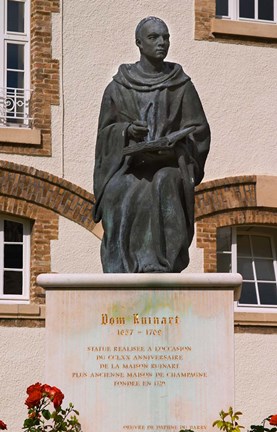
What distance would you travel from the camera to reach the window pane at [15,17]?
20.8 meters

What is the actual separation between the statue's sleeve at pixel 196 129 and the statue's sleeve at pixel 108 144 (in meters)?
0.48

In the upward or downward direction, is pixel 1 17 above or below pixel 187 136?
above

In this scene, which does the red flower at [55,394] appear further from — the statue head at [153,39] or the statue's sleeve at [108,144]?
the statue head at [153,39]

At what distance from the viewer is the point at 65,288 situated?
11.3 metres

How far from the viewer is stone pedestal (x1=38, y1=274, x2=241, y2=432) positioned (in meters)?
11.1

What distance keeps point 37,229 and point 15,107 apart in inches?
64.6

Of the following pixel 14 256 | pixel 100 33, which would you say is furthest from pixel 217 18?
pixel 14 256

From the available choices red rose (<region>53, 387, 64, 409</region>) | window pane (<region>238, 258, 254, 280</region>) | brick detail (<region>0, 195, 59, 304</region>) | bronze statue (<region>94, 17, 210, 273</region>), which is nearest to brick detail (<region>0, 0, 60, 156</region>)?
brick detail (<region>0, 195, 59, 304</region>)

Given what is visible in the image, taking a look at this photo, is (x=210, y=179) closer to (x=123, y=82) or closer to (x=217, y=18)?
(x=217, y=18)

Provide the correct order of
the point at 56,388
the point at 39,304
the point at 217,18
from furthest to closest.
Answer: the point at 217,18
the point at 39,304
the point at 56,388

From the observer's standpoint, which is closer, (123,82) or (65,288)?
(65,288)

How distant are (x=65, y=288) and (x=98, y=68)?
32.6 ft

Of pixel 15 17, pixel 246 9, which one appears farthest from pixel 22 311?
pixel 246 9

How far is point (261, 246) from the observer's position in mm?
21672
